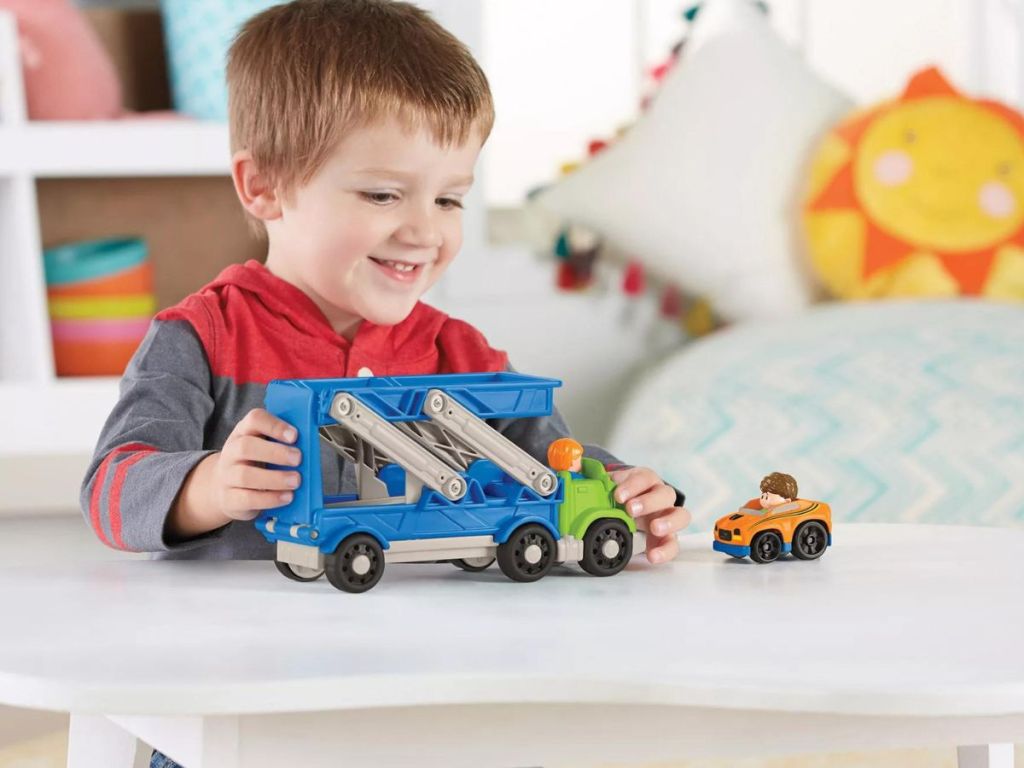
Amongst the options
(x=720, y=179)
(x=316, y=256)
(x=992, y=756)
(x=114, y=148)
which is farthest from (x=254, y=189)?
(x=720, y=179)

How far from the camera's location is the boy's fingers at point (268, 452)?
2.64ft

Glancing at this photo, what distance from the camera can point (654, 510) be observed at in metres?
0.91

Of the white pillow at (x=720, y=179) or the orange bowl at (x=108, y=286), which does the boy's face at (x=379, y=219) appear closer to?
the orange bowl at (x=108, y=286)

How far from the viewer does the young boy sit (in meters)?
0.94

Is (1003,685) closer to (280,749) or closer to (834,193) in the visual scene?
(280,749)

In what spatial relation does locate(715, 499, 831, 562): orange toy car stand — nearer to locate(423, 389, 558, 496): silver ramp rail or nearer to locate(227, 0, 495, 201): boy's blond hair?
locate(423, 389, 558, 496): silver ramp rail

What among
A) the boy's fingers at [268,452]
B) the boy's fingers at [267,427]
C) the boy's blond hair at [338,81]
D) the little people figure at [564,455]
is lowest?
the little people figure at [564,455]

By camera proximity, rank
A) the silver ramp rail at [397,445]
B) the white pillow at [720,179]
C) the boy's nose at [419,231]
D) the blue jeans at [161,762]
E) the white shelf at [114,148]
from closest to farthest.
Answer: the silver ramp rail at [397,445] < the boy's nose at [419,231] < the blue jeans at [161,762] < the white shelf at [114,148] < the white pillow at [720,179]

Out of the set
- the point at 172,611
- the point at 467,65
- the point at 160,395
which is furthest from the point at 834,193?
the point at 172,611

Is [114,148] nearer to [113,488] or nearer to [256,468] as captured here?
[113,488]

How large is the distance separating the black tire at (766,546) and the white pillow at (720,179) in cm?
127

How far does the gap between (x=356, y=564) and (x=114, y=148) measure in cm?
127

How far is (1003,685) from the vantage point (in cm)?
63

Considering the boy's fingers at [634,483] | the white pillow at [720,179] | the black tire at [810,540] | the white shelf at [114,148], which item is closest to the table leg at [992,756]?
the black tire at [810,540]
